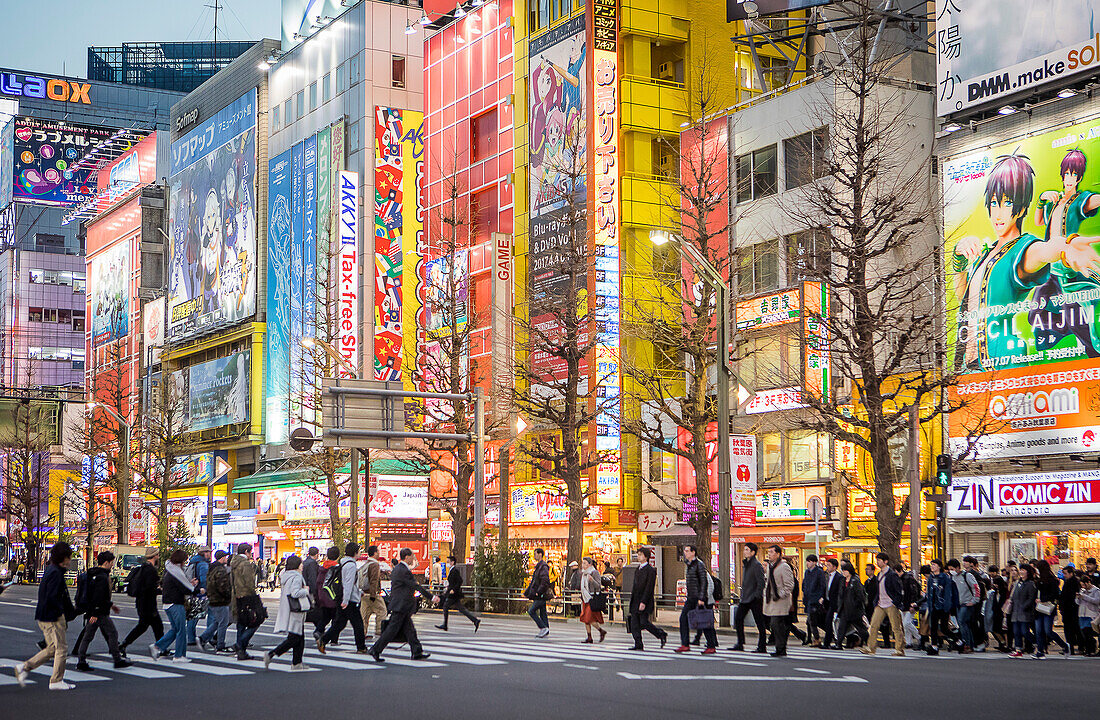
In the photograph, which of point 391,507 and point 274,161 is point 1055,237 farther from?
point 274,161

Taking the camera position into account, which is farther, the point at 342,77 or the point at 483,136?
the point at 342,77

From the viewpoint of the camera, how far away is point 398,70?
70.2m

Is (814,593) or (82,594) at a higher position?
(82,594)

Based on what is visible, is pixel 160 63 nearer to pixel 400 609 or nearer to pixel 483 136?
pixel 483 136

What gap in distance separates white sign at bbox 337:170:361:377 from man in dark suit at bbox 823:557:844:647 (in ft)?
118

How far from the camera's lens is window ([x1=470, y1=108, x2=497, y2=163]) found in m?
56.7

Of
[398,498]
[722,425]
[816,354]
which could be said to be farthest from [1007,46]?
[398,498]

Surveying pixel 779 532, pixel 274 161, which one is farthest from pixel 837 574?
pixel 274 161

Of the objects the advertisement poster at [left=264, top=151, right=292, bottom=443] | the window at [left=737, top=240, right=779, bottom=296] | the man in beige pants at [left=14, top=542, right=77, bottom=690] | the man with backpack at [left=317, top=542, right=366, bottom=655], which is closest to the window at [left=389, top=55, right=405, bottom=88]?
the advertisement poster at [left=264, top=151, right=292, bottom=443]

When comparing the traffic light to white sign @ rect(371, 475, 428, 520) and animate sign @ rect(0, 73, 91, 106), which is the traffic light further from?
animate sign @ rect(0, 73, 91, 106)

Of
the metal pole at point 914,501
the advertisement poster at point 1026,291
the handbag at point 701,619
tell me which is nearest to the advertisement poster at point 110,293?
the advertisement poster at point 1026,291

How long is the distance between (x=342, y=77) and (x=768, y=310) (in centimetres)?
3786

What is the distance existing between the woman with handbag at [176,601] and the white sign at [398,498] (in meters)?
33.4

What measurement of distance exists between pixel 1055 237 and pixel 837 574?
45.4 feet
